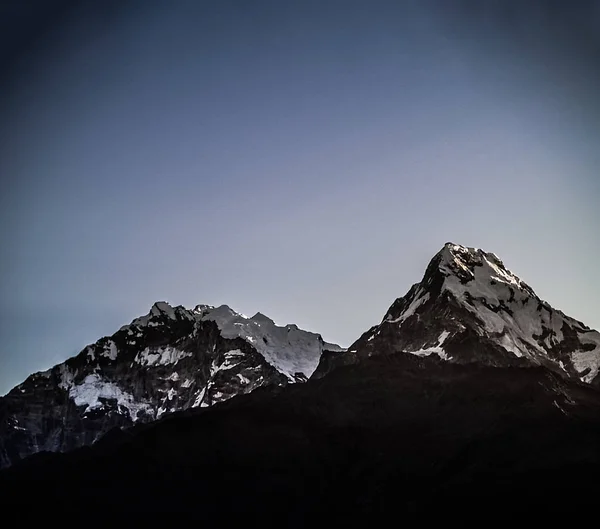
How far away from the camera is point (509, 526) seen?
632 feet

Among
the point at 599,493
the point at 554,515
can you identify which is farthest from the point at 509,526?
the point at 599,493

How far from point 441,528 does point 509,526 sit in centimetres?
1629

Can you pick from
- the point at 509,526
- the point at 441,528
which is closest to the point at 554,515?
the point at 509,526

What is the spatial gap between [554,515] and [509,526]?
1140 centimetres

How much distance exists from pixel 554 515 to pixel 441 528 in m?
26.9

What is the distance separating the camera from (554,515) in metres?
194

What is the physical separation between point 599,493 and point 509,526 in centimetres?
2558

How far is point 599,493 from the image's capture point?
655 feet

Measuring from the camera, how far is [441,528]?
7810 inches

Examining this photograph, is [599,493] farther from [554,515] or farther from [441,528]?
[441,528]

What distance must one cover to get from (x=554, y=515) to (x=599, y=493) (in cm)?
1443

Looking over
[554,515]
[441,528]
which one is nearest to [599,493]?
[554,515]

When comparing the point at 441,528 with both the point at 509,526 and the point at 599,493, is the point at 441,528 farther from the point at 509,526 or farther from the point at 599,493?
the point at 599,493
